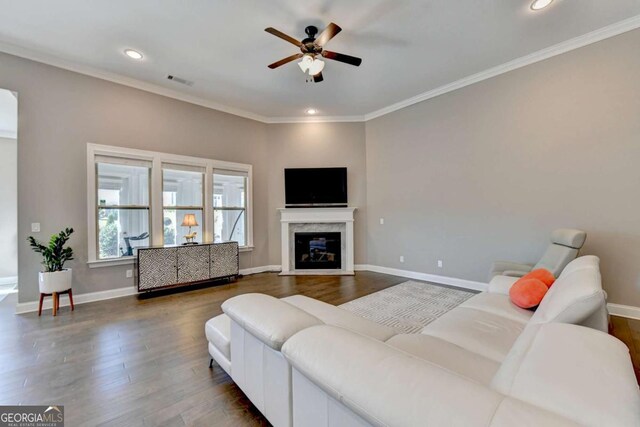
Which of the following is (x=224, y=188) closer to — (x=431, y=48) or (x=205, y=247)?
(x=205, y=247)

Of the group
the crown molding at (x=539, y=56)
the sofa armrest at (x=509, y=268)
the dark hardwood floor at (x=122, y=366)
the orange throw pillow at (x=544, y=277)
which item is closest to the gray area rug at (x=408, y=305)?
the dark hardwood floor at (x=122, y=366)

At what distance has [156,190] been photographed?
454 centimetres

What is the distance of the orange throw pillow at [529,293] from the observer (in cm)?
210

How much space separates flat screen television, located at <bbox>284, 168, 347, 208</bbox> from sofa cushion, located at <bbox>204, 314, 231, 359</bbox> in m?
3.87

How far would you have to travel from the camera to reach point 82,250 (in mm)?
3900

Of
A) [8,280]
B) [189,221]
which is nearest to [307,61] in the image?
[189,221]

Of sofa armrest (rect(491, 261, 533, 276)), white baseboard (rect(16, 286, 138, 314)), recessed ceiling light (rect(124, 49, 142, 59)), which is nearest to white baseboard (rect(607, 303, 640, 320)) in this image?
sofa armrest (rect(491, 261, 533, 276))

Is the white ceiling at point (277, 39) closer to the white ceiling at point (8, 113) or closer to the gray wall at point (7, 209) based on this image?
the white ceiling at point (8, 113)

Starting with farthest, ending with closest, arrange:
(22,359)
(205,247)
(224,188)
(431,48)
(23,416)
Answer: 1. (224,188)
2. (205,247)
3. (431,48)
4. (22,359)
5. (23,416)

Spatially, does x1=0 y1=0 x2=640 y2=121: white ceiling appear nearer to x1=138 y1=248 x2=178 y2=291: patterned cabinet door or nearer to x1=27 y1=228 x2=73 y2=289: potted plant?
x1=27 y1=228 x2=73 y2=289: potted plant

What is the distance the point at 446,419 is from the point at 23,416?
8.33 feet

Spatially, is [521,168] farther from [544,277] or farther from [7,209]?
[7,209]

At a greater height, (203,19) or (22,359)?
(203,19)

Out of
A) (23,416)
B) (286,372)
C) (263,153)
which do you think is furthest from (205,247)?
(286,372)
